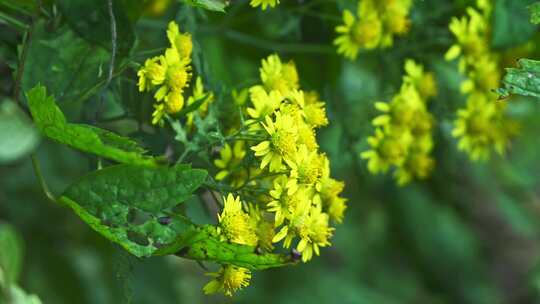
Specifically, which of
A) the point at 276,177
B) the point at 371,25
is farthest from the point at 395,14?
the point at 276,177

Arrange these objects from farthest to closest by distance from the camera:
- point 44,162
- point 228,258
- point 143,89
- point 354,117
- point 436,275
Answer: point 436,275, point 44,162, point 354,117, point 143,89, point 228,258

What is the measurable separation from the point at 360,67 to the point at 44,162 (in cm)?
62

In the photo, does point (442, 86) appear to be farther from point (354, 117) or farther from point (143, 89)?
point (143, 89)

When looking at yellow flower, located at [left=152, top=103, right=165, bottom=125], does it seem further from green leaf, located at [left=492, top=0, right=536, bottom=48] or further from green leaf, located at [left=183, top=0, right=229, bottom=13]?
green leaf, located at [left=492, top=0, right=536, bottom=48]

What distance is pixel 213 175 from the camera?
1113 millimetres

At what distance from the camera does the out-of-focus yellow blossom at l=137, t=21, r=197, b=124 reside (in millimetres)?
1065

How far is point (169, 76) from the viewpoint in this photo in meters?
1.08

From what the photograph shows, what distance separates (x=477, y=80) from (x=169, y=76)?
1.73ft

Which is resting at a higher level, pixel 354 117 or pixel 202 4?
pixel 202 4

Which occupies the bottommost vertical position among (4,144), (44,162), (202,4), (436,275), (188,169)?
(436,275)

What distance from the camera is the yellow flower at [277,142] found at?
3.36 feet

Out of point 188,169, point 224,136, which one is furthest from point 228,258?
point 224,136

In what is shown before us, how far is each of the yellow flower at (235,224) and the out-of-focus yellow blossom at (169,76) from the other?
14 centimetres

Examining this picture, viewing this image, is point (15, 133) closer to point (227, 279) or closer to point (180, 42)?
point (180, 42)
